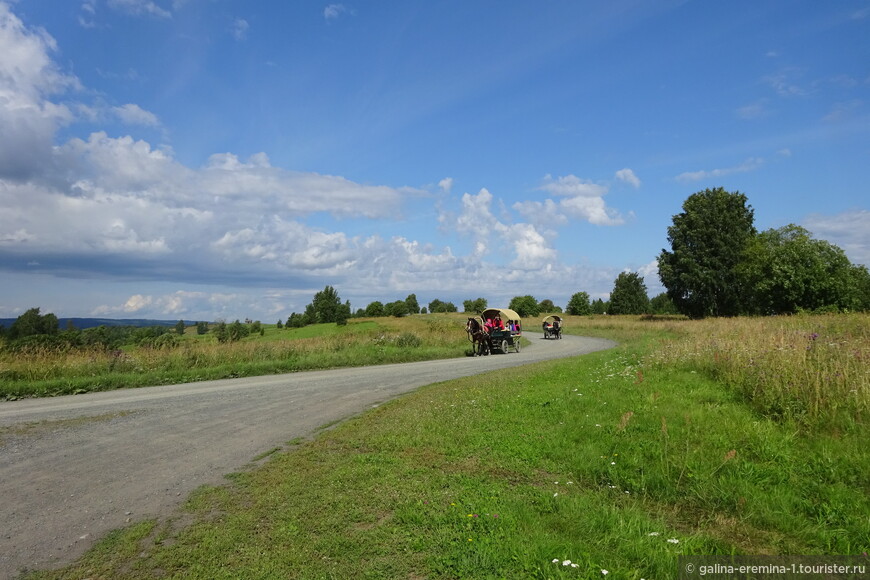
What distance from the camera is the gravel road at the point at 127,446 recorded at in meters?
4.79

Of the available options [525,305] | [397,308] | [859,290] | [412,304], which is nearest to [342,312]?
[397,308]

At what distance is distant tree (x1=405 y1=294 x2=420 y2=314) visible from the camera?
99.6m

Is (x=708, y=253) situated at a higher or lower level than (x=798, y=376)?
higher

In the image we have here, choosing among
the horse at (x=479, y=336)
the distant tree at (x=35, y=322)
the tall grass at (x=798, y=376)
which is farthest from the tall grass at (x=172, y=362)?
the distant tree at (x=35, y=322)

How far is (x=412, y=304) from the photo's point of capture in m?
102

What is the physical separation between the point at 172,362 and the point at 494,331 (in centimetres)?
1699

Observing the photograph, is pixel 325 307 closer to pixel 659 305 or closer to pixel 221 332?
pixel 221 332

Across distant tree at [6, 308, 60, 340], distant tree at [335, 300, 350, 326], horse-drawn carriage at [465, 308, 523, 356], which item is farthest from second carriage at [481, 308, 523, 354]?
distant tree at [335, 300, 350, 326]

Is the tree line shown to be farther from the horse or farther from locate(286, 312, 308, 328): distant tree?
the horse

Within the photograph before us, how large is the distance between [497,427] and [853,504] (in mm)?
4608

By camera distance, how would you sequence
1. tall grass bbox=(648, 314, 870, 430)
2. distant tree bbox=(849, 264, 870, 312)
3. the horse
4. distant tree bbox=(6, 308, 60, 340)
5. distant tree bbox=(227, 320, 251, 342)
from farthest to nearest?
1. distant tree bbox=(849, 264, 870, 312)
2. distant tree bbox=(6, 308, 60, 340)
3. the horse
4. distant tree bbox=(227, 320, 251, 342)
5. tall grass bbox=(648, 314, 870, 430)

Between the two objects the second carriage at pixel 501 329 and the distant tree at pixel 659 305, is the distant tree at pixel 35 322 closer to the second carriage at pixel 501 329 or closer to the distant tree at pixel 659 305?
the second carriage at pixel 501 329

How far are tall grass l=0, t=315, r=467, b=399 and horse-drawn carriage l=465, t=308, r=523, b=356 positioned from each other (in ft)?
5.22

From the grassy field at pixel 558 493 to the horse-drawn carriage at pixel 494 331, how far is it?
1873 centimetres
